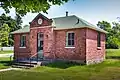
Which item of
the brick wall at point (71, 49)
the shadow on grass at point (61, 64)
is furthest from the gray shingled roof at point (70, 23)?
the shadow on grass at point (61, 64)

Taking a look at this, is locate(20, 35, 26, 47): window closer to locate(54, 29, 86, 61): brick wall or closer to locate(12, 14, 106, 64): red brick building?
locate(12, 14, 106, 64): red brick building

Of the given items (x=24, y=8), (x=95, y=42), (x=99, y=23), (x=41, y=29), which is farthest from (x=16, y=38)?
(x=99, y=23)

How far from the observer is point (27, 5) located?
413 inches

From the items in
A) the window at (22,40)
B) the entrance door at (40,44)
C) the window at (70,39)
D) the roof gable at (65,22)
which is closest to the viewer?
the roof gable at (65,22)

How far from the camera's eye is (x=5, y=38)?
56.5m

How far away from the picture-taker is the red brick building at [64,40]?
2455 centimetres

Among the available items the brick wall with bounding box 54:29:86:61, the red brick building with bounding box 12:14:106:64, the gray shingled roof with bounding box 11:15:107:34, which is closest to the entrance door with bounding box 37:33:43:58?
the red brick building with bounding box 12:14:106:64

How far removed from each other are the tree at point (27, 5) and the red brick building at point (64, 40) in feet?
43.8

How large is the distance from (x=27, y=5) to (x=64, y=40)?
15446mm

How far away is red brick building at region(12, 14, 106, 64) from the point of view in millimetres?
24547

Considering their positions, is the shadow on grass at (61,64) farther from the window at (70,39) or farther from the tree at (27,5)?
the tree at (27,5)

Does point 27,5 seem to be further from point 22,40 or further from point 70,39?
point 22,40

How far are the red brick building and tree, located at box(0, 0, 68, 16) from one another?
13.3 metres

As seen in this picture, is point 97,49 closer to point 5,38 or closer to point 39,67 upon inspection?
point 39,67
